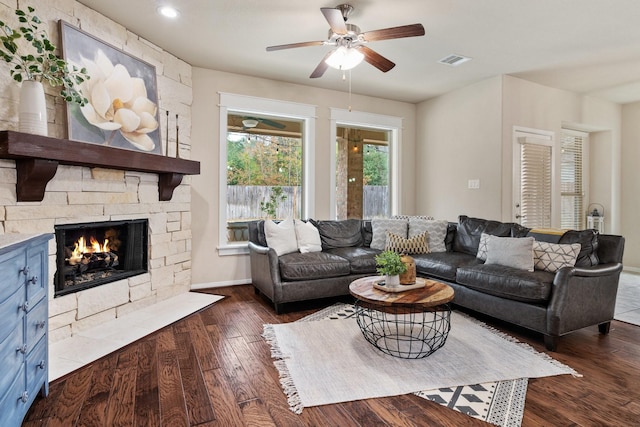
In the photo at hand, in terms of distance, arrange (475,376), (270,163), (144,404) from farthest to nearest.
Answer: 1. (270,163)
2. (475,376)
3. (144,404)

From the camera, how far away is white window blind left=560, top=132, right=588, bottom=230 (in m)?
5.64

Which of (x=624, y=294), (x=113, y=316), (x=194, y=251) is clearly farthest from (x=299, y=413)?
(x=624, y=294)

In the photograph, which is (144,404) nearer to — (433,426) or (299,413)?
(299,413)

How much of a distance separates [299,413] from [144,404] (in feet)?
2.89

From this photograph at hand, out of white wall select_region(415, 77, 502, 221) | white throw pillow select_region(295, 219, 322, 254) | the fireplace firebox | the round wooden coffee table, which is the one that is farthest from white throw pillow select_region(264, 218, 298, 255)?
white wall select_region(415, 77, 502, 221)

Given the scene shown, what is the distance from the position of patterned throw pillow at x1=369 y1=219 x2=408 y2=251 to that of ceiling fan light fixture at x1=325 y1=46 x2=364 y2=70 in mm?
2123

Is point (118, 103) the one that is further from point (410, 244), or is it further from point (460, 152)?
point (460, 152)

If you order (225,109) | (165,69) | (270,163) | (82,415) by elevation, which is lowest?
(82,415)

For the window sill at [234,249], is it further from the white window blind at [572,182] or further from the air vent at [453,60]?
the white window blind at [572,182]

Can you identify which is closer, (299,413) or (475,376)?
(299,413)

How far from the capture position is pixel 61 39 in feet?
8.86

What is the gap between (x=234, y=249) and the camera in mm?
4492

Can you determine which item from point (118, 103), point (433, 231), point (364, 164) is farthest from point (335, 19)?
point (364, 164)

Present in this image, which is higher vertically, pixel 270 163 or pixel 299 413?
pixel 270 163
